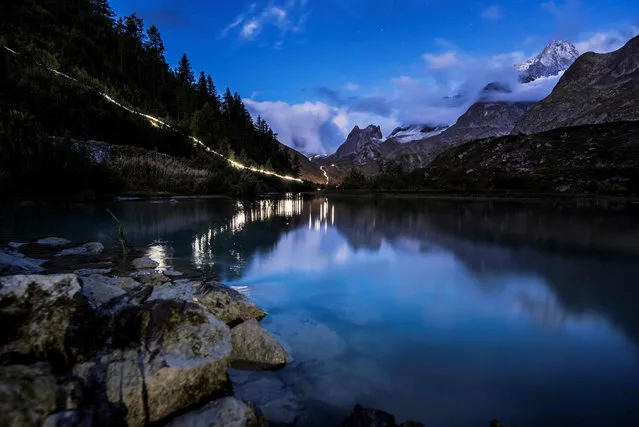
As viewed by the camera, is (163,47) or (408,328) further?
(163,47)

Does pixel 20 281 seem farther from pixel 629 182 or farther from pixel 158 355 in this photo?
pixel 629 182

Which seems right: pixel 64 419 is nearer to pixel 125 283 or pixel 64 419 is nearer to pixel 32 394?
pixel 32 394

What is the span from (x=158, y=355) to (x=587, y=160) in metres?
145

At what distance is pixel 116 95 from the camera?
87938mm

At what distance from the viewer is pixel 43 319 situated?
5461mm

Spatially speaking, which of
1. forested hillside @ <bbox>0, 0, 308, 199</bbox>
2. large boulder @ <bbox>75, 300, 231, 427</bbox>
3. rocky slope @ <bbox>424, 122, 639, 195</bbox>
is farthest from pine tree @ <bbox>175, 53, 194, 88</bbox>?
large boulder @ <bbox>75, 300, 231, 427</bbox>

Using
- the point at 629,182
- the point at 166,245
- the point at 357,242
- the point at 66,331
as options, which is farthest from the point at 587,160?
the point at 66,331

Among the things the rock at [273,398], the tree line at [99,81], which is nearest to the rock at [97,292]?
the rock at [273,398]

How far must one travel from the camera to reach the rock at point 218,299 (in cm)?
837

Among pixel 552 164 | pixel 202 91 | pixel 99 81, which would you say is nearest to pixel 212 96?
pixel 202 91

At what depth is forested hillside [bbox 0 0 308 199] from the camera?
40781 mm

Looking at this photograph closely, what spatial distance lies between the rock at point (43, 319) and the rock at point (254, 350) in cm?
259

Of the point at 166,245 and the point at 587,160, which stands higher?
the point at 587,160

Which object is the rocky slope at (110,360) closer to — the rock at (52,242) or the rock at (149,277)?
the rock at (149,277)
